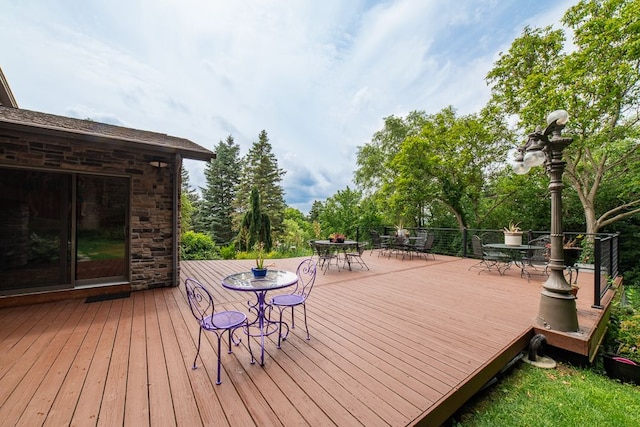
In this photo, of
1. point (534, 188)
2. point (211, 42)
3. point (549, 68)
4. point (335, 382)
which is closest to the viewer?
point (335, 382)

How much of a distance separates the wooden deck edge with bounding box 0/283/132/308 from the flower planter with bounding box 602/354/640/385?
6.84 m

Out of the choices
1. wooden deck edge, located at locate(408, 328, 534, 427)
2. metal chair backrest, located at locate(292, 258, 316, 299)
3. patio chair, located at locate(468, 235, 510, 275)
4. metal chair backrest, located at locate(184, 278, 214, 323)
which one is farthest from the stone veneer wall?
patio chair, located at locate(468, 235, 510, 275)

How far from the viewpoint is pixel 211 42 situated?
7.24 m

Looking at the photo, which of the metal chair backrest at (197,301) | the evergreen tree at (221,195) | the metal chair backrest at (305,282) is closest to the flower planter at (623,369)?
the metal chair backrest at (305,282)

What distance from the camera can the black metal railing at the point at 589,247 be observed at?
3.50 m

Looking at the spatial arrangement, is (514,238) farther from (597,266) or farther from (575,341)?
(575,341)

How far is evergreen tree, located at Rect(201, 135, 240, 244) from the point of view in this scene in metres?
21.0

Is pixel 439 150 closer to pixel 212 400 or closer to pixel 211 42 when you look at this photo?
pixel 211 42

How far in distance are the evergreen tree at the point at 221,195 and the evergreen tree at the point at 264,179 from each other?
1518mm

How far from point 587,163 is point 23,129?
1539cm

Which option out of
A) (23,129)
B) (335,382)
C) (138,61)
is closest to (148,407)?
(335,382)

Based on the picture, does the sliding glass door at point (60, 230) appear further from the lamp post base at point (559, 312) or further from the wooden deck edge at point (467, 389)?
the lamp post base at point (559, 312)

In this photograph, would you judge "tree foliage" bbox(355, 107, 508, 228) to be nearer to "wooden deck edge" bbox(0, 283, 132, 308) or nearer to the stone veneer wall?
the stone veneer wall

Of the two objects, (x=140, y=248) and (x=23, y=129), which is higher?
(x=23, y=129)
